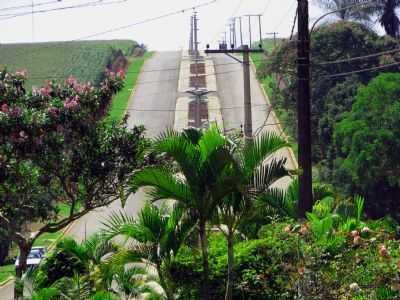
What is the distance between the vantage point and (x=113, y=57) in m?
93.3

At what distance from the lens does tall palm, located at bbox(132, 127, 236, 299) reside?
10023 millimetres

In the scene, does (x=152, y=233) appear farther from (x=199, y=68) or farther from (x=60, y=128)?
(x=199, y=68)

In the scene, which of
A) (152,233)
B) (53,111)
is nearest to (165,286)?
(152,233)

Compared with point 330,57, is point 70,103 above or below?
below

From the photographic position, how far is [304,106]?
12773 mm

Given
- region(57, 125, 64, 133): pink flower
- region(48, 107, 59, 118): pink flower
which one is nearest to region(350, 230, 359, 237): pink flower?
region(57, 125, 64, 133): pink flower

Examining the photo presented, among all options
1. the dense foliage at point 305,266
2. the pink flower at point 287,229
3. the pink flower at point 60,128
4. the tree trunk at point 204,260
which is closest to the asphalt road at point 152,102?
the pink flower at point 60,128

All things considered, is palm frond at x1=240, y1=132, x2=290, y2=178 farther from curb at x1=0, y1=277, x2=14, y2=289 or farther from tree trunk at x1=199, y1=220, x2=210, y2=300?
curb at x1=0, y1=277, x2=14, y2=289

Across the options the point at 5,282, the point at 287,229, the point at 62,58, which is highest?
the point at 62,58

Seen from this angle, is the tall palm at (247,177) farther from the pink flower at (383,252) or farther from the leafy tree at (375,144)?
the leafy tree at (375,144)

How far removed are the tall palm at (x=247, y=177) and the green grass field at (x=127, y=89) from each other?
40968 mm

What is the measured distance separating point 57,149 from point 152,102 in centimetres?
Answer: 5353

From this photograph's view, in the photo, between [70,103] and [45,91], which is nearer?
[70,103]

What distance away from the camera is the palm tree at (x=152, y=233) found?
1049 centimetres
